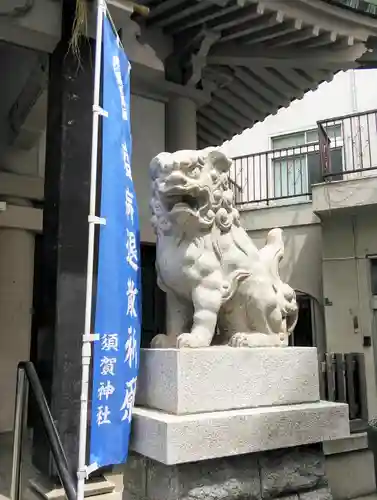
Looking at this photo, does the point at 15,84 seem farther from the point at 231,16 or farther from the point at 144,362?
the point at 144,362

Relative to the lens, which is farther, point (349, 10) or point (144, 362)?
point (349, 10)

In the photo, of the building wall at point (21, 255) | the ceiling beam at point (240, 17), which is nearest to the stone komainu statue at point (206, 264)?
the ceiling beam at point (240, 17)

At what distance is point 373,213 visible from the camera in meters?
8.22

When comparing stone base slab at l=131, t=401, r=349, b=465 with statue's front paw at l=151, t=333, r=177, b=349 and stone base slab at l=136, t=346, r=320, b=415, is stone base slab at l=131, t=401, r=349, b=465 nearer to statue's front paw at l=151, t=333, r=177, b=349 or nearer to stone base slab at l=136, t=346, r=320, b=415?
stone base slab at l=136, t=346, r=320, b=415

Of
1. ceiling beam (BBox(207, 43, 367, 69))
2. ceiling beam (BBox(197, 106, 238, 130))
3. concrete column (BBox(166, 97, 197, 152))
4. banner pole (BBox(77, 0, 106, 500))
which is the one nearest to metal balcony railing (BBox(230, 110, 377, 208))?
ceiling beam (BBox(197, 106, 238, 130))

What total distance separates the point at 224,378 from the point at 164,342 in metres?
0.39

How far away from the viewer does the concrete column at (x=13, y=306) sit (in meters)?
5.42

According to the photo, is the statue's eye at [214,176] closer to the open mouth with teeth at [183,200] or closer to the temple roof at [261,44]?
the open mouth with teeth at [183,200]

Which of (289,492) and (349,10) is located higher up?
(349,10)

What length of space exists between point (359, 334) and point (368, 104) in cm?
519

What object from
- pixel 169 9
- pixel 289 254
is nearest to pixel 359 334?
pixel 289 254

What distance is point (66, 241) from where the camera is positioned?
314cm

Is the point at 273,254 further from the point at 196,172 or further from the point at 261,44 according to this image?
the point at 261,44

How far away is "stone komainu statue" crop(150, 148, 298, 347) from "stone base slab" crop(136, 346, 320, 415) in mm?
90
